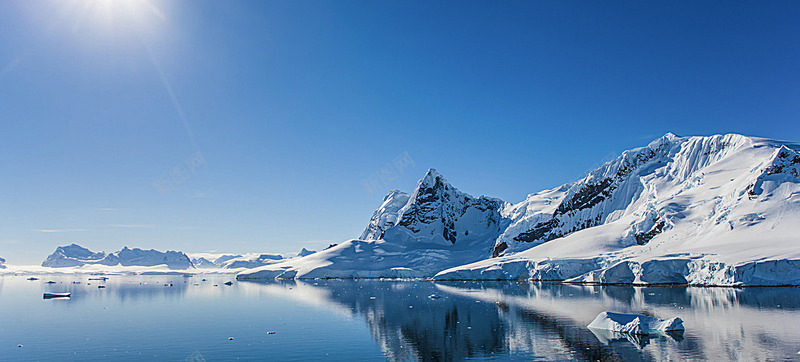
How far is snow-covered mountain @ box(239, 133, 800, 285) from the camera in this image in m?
79.8

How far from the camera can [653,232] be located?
10719 centimetres

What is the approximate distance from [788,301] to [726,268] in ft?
77.1

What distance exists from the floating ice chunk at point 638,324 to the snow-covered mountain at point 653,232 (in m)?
48.6

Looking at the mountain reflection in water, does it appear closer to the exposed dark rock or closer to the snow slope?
the snow slope

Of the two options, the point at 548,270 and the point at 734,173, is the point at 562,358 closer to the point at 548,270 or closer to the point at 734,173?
the point at 548,270

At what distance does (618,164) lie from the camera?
15462 cm

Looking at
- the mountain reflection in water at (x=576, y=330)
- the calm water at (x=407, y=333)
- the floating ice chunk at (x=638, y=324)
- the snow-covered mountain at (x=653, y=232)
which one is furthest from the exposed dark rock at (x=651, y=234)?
the floating ice chunk at (x=638, y=324)

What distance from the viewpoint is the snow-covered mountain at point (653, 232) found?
79.8 metres

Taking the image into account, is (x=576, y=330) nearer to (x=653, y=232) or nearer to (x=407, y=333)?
(x=407, y=333)

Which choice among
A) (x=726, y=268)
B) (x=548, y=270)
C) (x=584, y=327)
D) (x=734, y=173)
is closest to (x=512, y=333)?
(x=584, y=327)

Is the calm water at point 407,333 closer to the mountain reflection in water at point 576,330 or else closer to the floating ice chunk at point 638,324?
the mountain reflection in water at point 576,330

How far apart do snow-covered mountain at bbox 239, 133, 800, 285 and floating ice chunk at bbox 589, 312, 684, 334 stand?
159 ft

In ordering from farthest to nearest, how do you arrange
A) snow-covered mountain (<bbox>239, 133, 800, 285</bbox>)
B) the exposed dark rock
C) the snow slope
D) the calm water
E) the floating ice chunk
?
the exposed dark rock < snow-covered mountain (<bbox>239, 133, 800, 285</bbox>) < the snow slope < the floating ice chunk < the calm water

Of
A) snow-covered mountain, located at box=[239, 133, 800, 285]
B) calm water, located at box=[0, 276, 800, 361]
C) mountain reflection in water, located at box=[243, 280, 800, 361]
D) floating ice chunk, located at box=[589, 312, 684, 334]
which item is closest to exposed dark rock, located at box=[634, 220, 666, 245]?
snow-covered mountain, located at box=[239, 133, 800, 285]
